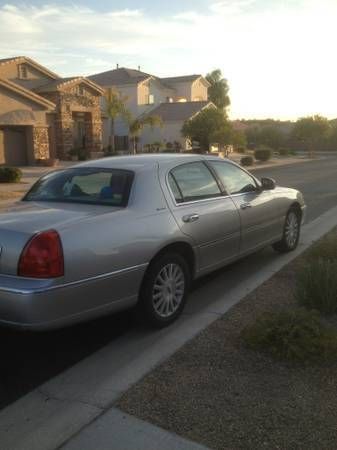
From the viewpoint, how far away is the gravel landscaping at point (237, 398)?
9.17 feet

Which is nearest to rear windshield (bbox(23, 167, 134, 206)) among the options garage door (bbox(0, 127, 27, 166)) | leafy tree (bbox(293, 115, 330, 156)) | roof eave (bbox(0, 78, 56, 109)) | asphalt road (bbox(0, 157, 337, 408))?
asphalt road (bbox(0, 157, 337, 408))

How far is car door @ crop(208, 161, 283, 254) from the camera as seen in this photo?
222 inches

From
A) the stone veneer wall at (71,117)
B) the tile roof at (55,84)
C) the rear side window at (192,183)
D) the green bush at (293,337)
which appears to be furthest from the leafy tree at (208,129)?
the green bush at (293,337)

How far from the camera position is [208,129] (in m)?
36.4

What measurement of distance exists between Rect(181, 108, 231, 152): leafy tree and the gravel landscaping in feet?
107

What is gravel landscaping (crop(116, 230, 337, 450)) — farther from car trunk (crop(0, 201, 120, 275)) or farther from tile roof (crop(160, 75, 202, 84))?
tile roof (crop(160, 75, 202, 84))

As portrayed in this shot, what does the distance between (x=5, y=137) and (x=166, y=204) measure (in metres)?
26.1

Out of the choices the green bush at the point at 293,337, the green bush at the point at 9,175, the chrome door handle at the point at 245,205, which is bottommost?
the green bush at the point at 293,337

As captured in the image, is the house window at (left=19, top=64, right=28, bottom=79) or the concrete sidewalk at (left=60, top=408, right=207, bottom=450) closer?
the concrete sidewalk at (left=60, top=408, right=207, bottom=450)

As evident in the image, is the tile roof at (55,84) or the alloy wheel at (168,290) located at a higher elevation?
the tile roof at (55,84)

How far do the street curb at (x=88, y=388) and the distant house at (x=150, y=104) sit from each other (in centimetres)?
4049

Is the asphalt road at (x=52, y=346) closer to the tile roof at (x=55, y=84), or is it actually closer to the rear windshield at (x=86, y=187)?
the rear windshield at (x=86, y=187)

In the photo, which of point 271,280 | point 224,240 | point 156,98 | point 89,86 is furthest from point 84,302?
point 156,98

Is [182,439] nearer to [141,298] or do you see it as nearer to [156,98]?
[141,298]
